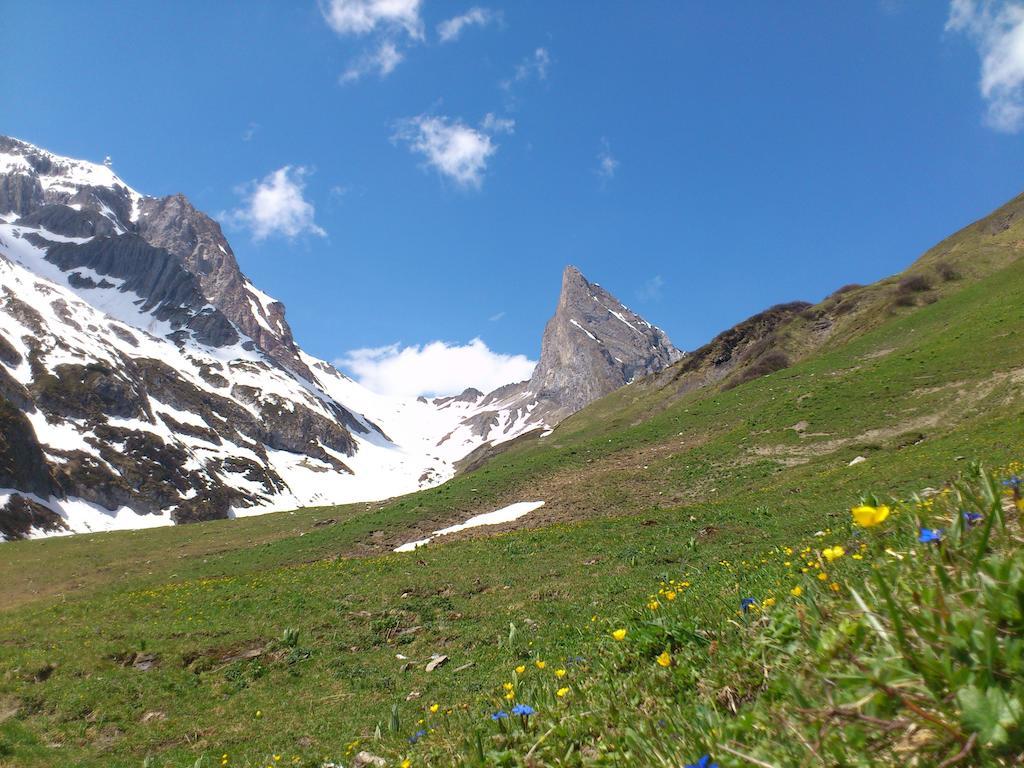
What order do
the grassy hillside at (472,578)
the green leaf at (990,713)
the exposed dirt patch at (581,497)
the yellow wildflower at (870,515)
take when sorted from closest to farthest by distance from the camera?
the green leaf at (990,713) → the yellow wildflower at (870,515) → the grassy hillside at (472,578) → the exposed dirt patch at (581,497)

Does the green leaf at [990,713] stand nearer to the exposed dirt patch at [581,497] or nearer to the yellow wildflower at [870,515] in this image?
the yellow wildflower at [870,515]

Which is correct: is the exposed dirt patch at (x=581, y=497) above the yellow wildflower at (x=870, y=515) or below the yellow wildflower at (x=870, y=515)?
above

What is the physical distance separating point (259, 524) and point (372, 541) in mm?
24232

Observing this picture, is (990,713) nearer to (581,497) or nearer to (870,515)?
(870,515)

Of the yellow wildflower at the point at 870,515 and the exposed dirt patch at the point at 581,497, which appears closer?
the yellow wildflower at the point at 870,515

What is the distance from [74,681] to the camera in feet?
50.5

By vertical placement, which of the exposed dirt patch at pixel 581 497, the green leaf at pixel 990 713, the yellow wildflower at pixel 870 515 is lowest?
the green leaf at pixel 990 713

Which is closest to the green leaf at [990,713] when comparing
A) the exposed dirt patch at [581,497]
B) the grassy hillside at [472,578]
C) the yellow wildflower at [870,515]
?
the yellow wildflower at [870,515]

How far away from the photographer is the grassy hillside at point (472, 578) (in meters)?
11.8

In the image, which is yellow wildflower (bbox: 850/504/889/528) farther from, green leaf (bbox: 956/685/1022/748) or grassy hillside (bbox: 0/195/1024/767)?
grassy hillside (bbox: 0/195/1024/767)

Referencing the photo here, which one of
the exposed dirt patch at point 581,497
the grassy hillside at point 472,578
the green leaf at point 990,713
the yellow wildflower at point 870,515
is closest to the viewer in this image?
the green leaf at point 990,713

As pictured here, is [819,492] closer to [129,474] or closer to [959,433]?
[959,433]

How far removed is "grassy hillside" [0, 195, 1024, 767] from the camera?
464 inches

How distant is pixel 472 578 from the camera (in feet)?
73.8
